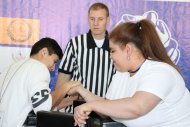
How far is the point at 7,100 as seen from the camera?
6.84ft

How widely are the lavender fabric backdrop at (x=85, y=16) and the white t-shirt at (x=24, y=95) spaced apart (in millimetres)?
1310

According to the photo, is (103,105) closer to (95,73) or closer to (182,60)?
(95,73)

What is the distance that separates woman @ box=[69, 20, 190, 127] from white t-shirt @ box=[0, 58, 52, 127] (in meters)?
0.64

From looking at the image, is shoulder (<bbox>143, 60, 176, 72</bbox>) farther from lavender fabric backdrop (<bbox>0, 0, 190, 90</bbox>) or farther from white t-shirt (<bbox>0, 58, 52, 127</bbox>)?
lavender fabric backdrop (<bbox>0, 0, 190, 90</bbox>)

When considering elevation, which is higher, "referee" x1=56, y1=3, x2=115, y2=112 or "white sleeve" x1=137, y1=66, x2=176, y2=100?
"white sleeve" x1=137, y1=66, x2=176, y2=100

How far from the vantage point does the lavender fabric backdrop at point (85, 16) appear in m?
3.36

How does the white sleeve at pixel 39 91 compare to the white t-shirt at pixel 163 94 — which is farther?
the white sleeve at pixel 39 91

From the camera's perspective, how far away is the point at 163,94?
135 centimetres

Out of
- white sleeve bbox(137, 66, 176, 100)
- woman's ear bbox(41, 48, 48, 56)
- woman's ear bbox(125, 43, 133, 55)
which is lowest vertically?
woman's ear bbox(41, 48, 48, 56)

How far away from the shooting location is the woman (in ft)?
4.29

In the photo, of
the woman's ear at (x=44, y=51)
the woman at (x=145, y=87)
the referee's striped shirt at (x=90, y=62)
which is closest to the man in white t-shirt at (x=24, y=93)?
the woman's ear at (x=44, y=51)

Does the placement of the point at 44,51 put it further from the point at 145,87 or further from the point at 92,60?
the point at 145,87

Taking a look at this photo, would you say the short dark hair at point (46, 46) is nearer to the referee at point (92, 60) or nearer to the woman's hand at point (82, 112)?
the referee at point (92, 60)

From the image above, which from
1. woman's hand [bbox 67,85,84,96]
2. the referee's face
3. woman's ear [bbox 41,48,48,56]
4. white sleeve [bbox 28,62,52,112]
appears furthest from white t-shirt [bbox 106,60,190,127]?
the referee's face
